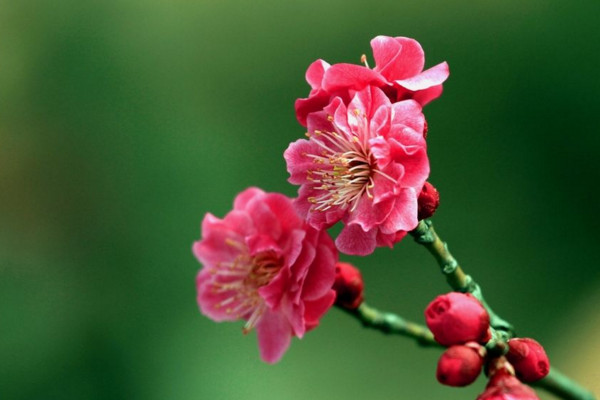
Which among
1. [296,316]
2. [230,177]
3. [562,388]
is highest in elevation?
[296,316]

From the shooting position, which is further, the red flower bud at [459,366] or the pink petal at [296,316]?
the pink petal at [296,316]

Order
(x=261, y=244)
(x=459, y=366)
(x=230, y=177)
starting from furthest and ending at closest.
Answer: (x=230, y=177) < (x=261, y=244) < (x=459, y=366)

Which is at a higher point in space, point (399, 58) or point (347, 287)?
point (399, 58)

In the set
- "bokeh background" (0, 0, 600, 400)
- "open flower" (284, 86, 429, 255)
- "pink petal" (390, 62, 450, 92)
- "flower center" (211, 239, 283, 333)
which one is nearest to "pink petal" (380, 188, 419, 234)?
"open flower" (284, 86, 429, 255)

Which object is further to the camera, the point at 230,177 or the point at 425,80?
the point at 230,177

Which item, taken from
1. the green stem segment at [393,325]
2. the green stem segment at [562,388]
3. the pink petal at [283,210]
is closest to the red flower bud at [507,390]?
the green stem segment at [562,388]

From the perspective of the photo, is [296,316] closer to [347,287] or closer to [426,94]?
[347,287]

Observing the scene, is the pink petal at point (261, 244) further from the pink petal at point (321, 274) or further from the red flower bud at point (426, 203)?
the red flower bud at point (426, 203)

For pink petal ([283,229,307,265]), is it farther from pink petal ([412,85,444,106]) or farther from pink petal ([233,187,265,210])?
pink petal ([412,85,444,106])

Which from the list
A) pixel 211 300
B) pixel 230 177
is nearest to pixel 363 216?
pixel 211 300
